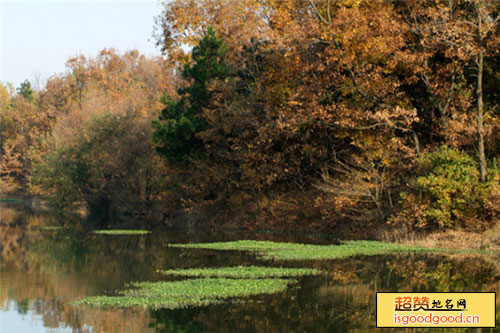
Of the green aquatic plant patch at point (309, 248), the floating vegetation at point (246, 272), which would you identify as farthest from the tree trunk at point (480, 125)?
the floating vegetation at point (246, 272)

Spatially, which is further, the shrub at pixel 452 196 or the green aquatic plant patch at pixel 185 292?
the shrub at pixel 452 196

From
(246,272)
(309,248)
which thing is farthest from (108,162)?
(246,272)

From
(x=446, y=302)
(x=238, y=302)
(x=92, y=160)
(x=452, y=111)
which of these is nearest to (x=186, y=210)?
(x=92, y=160)

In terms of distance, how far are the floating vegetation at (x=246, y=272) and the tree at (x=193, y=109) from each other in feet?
70.5

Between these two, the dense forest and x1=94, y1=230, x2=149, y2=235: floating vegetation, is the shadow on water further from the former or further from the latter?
the dense forest

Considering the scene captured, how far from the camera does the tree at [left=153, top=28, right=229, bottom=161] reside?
151 ft

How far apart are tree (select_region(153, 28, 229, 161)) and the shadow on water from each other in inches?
379

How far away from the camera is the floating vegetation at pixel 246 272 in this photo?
930 inches

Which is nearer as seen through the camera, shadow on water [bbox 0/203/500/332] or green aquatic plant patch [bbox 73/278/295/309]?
shadow on water [bbox 0/203/500/332]

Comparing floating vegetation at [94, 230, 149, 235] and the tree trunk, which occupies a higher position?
the tree trunk

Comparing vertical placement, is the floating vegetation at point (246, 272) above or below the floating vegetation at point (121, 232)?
below

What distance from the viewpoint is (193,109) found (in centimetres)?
4709

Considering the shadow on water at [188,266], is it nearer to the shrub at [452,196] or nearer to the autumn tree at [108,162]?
the shrub at [452,196]

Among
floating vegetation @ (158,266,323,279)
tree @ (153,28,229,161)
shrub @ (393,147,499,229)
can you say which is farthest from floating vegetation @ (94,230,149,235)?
floating vegetation @ (158,266,323,279)
